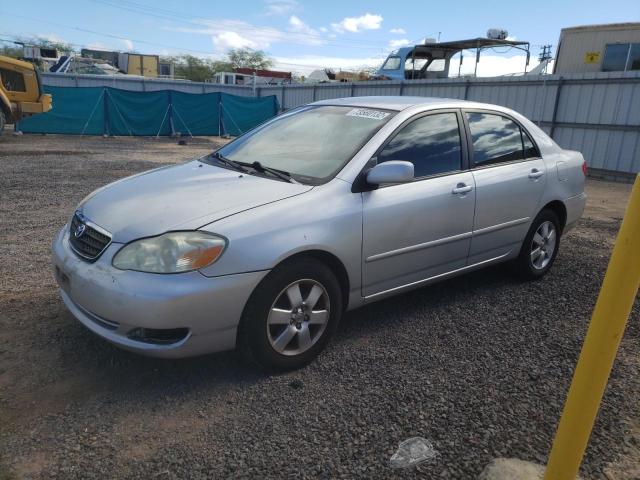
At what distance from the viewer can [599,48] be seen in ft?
49.5

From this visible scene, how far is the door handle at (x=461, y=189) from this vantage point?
3.70m

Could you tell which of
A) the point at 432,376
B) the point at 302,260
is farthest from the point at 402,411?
the point at 302,260

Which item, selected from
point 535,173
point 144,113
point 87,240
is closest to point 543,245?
point 535,173

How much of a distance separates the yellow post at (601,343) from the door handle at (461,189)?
6.94ft

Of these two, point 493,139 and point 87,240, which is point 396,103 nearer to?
point 493,139

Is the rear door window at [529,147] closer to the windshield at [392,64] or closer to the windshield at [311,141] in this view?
the windshield at [311,141]

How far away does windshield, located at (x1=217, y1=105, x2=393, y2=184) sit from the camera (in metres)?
3.34

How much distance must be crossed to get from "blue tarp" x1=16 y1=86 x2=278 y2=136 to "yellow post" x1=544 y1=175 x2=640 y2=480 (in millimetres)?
17856

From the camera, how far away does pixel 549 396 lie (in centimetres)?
288

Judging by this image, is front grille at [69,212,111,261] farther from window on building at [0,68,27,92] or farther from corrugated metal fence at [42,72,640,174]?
window on building at [0,68,27,92]

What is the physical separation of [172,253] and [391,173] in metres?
1.38

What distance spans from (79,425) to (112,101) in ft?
60.6

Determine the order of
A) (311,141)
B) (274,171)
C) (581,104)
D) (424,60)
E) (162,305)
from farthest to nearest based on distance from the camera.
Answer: (424,60) < (581,104) < (311,141) < (274,171) < (162,305)

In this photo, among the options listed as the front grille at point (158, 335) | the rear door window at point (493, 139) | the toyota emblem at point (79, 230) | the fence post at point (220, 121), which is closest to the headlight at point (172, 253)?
the front grille at point (158, 335)
